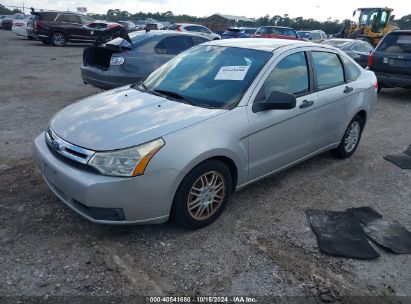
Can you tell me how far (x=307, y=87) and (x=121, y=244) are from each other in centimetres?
267

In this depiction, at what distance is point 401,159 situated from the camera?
5.56 meters

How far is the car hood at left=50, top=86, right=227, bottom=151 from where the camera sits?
9.73 feet

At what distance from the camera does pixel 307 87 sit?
13.9 feet

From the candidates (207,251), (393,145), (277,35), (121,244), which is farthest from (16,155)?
(277,35)

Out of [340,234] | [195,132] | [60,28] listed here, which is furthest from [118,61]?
[60,28]

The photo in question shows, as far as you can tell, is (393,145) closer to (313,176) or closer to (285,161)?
(313,176)

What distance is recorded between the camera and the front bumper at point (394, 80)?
924 centimetres

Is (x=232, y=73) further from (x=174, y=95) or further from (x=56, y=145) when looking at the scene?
(x=56, y=145)

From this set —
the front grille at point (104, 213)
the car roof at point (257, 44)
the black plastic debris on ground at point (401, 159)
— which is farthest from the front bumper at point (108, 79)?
the black plastic debris on ground at point (401, 159)

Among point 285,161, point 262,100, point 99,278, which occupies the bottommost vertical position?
point 99,278

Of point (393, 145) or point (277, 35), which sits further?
point (277, 35)

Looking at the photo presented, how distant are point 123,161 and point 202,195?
33.1 inches

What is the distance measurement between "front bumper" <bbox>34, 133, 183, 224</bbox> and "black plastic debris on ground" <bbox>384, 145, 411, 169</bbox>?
3.84m

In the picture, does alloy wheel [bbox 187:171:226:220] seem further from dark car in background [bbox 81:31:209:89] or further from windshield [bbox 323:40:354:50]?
windshield [bbox 323:40:354:50]
